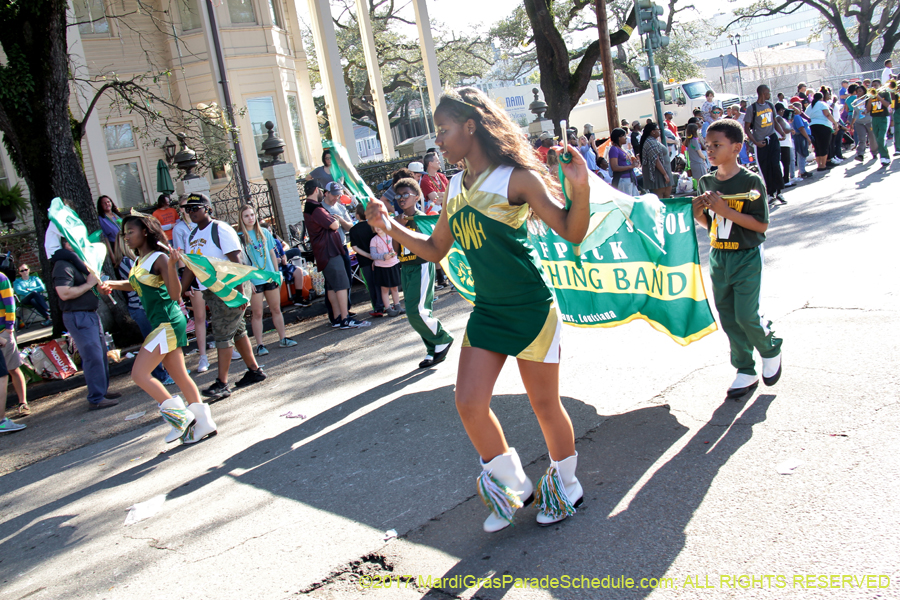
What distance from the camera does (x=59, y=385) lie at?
884 cm

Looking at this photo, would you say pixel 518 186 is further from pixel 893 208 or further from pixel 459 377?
pixel 893 208

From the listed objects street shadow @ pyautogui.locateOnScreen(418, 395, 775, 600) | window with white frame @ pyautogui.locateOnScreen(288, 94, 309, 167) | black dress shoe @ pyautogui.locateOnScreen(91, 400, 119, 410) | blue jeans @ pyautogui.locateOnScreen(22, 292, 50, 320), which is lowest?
street shadow @ pyautogui.locateOnScreen(418, 395, 775, 600)

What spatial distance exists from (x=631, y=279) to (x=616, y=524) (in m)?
2.33

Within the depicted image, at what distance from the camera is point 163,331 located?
570 centimetres

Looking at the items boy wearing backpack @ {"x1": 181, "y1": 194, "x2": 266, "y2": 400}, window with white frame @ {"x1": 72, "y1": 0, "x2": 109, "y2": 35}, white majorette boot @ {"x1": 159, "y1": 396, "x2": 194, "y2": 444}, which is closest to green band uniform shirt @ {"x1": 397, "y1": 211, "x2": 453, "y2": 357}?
boy wearing backpack @ {"x1": 181, "y1": 194, "x2": 266, "y2": 400}

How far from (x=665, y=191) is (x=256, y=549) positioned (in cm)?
1157

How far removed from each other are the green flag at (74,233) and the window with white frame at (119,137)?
1706cm

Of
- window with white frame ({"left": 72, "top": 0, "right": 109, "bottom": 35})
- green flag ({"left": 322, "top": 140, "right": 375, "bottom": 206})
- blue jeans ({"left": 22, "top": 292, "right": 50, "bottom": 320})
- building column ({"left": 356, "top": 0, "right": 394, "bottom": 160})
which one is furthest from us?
building column ({"left": 356, "top": 0, "right": 394, "bottom": 160})

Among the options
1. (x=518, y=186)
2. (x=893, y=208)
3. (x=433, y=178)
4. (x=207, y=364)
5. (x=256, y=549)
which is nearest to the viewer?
(x=518, y=186)

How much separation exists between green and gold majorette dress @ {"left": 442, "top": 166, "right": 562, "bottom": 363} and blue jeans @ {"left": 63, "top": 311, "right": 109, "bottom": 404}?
18.7 feet

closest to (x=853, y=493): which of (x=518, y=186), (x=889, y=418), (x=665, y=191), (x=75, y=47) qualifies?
(x=889, y=418)

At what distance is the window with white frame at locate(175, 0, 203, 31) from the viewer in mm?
21109

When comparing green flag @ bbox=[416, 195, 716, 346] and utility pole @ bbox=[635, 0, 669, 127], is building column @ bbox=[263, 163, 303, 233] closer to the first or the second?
utility pole @ bbox=[635, 0, 669, 127]

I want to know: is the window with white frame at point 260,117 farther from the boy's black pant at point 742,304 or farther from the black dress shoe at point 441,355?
the boy's black pant at point 742,304
